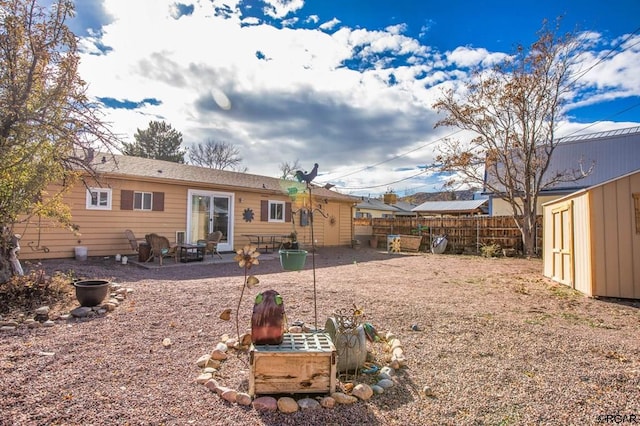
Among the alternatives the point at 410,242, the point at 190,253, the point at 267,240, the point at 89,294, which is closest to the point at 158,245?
the point at 190,253

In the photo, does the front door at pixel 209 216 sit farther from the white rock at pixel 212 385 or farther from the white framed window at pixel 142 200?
the white rock at pixel 212 385

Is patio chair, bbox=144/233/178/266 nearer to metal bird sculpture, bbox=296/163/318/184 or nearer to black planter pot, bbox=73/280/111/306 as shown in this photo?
black planter pot, bbox=73/280/111/306

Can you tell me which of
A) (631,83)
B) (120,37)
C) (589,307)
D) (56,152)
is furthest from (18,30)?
(631,83)

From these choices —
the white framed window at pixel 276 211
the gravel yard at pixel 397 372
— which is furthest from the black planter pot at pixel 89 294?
the white framed window at pixel 276 211

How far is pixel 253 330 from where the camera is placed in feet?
7.77

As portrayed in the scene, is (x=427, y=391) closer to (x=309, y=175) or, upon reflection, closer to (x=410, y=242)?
(x=309, y=175)

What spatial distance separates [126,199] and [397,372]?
9225 mm

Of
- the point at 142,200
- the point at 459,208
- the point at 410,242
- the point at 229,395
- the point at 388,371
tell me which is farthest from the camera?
the point at 459,208

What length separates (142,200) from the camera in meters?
9.74

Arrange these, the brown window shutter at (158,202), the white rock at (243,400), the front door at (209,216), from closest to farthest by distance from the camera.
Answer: the white rock at (243,400) < the brown window shutter at (158,202) < the front door at (209,216)

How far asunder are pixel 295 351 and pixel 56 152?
16.1ft

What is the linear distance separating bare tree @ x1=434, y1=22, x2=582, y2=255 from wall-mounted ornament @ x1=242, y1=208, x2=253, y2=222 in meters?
8.61

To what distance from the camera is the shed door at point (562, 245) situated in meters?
6.65

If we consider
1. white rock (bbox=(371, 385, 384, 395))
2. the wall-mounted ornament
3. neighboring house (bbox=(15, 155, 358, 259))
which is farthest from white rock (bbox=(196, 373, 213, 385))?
the wall-mounted ornament
